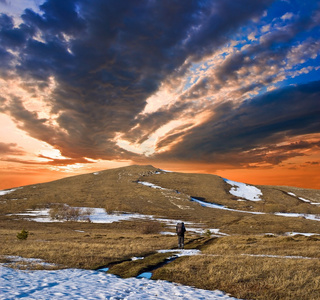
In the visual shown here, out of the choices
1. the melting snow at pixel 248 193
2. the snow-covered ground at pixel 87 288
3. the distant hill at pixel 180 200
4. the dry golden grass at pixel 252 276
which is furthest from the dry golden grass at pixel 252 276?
the melting snow at pixel 248 193

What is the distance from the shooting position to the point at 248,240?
3338 cm

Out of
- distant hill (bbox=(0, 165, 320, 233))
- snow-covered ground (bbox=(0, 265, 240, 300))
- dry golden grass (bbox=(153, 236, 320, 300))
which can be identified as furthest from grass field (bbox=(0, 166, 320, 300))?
snow-covered ground (bbox=(0, 265, 240, 300))

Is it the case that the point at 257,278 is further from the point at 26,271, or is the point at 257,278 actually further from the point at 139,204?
the point at 139,204

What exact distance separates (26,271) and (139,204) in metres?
120

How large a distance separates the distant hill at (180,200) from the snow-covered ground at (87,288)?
7807 cm

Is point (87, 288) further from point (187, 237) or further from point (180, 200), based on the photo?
point (180, 200)

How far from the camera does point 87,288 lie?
39.9 feet

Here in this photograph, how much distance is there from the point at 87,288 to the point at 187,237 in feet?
106

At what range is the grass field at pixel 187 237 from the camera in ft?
46.4

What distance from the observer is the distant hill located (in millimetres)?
109562

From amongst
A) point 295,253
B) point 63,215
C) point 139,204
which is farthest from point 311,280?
point 139,204

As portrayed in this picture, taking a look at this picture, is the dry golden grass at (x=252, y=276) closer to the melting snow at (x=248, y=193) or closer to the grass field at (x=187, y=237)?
the grass field at (x=187, y=237)

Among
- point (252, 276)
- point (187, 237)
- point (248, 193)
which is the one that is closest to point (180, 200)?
point (248, 193)

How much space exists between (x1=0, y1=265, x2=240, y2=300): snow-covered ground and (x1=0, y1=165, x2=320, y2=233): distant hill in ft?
256
